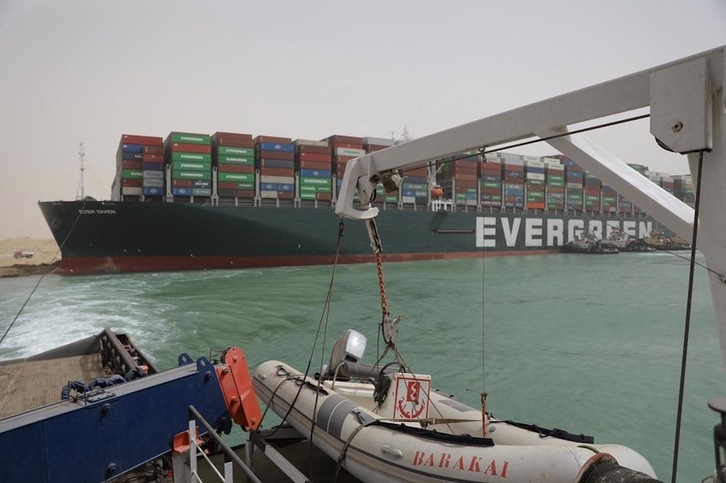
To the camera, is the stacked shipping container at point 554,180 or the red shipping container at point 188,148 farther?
the stacked shipping container at point 554,180

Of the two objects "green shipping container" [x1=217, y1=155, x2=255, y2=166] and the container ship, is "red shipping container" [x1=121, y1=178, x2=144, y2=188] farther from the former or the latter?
"green shipping container" [x1=217, y1=155, x2=255, y2=166]

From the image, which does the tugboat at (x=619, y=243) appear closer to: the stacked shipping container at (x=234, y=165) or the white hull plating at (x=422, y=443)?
the stacked shipping container at (x=234, y=165)

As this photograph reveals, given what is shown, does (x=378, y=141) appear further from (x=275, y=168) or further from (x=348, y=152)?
(x=275, y=168)

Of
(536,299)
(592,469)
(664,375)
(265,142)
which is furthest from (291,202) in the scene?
(592,469)

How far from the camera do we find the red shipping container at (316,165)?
27469mm

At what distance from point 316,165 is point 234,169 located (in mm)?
5102

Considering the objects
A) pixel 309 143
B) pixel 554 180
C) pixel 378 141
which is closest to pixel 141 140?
pixel 309 143

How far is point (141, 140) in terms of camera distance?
24562 mm

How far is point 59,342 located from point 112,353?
22.6ft

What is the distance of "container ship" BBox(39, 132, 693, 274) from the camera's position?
2198 cm

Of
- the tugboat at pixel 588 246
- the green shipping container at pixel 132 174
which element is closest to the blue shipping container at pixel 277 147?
the green shipping container at pixel 132 174

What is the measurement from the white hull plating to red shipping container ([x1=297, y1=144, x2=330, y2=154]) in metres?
24.8

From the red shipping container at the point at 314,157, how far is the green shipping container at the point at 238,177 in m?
3.44

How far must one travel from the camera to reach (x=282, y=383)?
13.0ft
